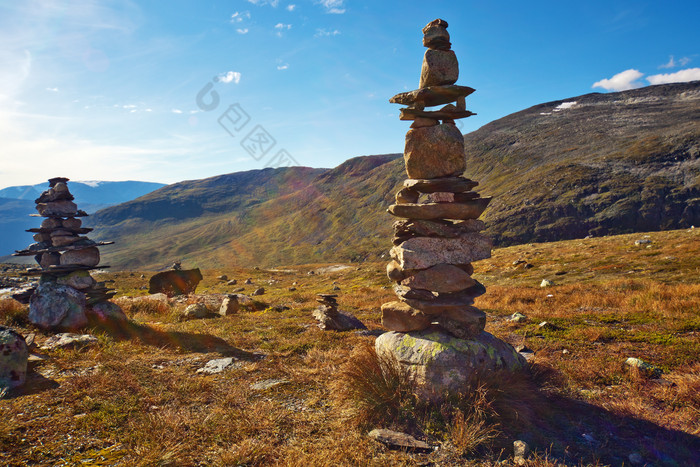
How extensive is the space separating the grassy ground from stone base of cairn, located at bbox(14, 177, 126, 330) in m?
1.00

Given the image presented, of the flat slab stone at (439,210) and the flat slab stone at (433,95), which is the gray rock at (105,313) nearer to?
the flat slab stone at (439,210)

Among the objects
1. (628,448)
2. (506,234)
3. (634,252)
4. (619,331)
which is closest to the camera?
(628,448)

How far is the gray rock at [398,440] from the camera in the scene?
5430 millimetres

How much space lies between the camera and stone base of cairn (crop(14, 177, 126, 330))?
469 inches

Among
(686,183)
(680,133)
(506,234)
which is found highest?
(680,133)

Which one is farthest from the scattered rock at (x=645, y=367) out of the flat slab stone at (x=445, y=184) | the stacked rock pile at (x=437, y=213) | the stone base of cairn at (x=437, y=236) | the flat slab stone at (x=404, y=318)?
the flat slab stone at (x=445, y=184)

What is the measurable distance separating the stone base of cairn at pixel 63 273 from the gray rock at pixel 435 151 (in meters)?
12.9

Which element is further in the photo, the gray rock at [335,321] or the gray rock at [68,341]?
the gray rock at [335,321]

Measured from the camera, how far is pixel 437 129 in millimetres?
7832

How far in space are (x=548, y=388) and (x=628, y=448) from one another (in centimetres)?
181

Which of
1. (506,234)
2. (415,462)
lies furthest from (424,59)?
(506,234)

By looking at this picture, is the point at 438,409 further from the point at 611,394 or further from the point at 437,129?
the point at 437,129

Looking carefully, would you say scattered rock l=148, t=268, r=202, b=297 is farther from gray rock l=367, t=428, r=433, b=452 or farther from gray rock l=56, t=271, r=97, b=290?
gray rock l=367, t=428, r=433, b=452

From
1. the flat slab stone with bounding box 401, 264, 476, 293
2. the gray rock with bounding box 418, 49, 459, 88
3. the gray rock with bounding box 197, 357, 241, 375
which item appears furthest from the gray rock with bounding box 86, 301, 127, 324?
the gray rock with bounding box 418, 49, 459, 88
